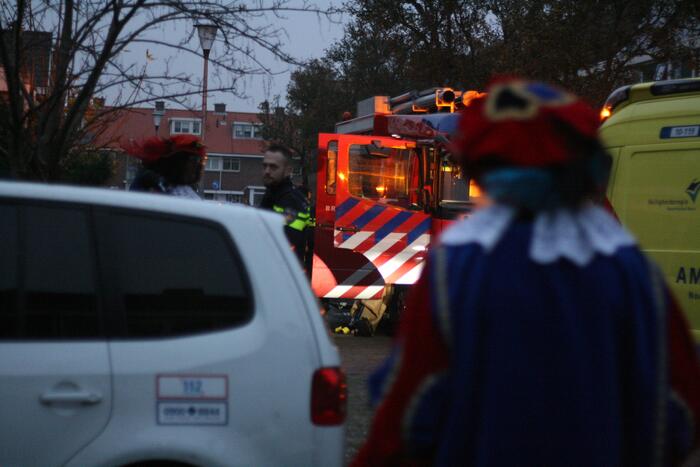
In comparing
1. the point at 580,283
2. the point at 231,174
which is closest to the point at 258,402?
the point at 580,283

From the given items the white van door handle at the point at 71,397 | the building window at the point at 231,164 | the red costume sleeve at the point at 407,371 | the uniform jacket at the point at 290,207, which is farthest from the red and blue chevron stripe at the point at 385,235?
the building window at the point at 231,164

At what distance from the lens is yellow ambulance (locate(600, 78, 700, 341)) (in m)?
7.18

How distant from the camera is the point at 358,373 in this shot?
9.63 meters

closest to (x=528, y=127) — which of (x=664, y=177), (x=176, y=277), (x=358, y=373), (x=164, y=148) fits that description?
(x=176, y=277)

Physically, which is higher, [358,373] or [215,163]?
[215,163]

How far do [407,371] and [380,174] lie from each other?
404 inches

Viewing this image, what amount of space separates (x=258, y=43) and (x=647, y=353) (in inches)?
203

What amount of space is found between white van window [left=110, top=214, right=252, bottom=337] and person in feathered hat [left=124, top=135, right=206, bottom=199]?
9.29ft

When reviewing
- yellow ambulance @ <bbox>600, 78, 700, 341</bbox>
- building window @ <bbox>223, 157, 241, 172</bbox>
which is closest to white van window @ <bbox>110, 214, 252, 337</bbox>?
Answer: yellow ambulance @ <bbox>600, 78, 700, 341</bbox>

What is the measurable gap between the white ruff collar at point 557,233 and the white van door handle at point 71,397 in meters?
1.57

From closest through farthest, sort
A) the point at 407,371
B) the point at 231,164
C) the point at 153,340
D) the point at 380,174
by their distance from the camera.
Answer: the point at 407,371 < the point at 153,340 < the point at 380,174 < the point at 231,164

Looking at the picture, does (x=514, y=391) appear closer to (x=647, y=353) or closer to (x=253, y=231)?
(x=647, y=353)

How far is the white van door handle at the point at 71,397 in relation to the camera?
3.26m

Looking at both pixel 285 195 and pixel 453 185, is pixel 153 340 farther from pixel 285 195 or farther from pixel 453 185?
pixel 453 185
